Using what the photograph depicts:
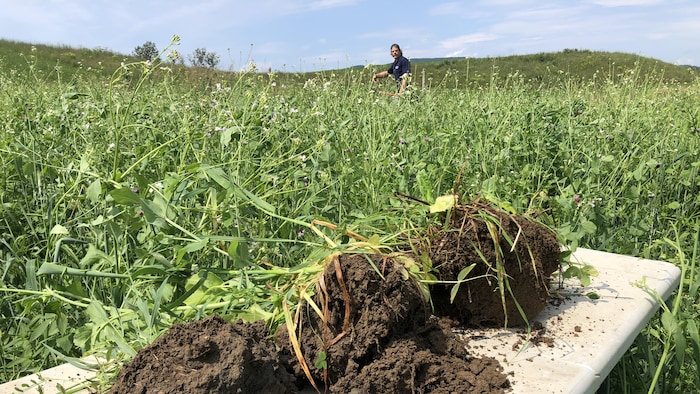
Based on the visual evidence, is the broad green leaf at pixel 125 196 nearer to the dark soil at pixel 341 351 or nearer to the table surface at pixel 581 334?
the dark soil at pixel 341 351

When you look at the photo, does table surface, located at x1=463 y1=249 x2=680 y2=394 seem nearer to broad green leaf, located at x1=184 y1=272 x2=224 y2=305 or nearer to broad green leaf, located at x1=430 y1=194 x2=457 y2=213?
broad green leaf, located at x1=430 y1=194 x2=457 y2=213

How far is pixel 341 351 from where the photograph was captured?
1.07 meters

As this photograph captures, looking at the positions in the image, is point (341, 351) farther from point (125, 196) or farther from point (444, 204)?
point (125, 196)

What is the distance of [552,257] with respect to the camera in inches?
60.2

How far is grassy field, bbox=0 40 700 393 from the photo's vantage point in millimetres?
1315

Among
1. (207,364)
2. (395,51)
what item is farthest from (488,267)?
(395,51)

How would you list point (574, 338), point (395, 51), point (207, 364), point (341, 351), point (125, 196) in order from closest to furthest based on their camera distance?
point (207, 364) → point (341, 351) → point (125, 196) → point (574, 338) → point (395, 51)

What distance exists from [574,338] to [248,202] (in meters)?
0.95

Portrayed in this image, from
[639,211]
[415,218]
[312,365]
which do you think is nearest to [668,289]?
[415,218]

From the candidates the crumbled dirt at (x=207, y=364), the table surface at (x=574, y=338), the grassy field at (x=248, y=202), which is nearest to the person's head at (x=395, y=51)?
the grassy field at (x=248, y=202)

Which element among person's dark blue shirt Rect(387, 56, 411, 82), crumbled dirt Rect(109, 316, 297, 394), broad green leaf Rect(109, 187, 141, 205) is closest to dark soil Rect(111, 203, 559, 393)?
crumbled dirt Rect(109, 316, 297, 394)

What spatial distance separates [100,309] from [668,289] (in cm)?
172

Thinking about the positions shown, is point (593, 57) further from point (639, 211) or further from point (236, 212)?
point (236, 212)

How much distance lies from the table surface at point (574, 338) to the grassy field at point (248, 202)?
0.25ft
